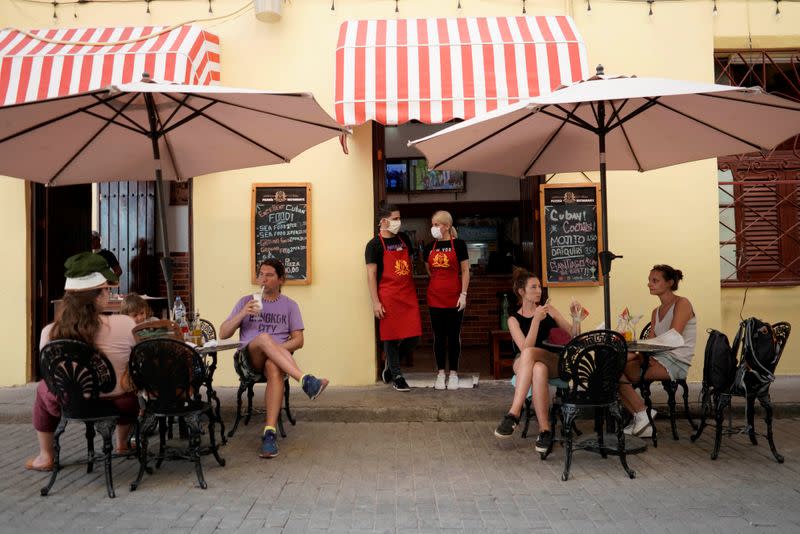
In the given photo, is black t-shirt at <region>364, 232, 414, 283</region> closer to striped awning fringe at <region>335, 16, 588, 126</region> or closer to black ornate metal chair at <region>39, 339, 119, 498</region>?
striped awning fringe at <region>335, 16, 588, 126</region>

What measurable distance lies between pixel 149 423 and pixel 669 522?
315 cm

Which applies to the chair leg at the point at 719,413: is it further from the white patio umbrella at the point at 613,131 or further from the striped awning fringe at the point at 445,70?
the striped awning fringe at the point at 445,70

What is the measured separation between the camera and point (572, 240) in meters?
7.27

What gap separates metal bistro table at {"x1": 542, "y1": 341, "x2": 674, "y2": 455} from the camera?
4.71 metres

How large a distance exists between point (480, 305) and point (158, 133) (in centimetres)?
622

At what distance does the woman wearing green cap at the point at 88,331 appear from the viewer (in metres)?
4.31

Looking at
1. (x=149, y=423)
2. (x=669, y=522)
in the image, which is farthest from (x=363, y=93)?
(x=669, y=522)

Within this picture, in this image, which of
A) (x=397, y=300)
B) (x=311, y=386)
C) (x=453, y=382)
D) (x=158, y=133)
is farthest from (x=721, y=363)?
(x=158, y=133)

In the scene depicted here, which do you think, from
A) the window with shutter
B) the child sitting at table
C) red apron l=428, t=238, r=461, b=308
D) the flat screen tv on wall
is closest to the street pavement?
the child sitting at table

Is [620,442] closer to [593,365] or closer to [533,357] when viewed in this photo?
[593,365]

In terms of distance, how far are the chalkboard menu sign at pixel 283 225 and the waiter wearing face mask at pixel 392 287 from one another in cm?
78

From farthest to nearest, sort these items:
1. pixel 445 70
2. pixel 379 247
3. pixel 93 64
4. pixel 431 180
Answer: pixel 431 180 → pixel 379 247 → pixel 93 64 → pixel 445 70

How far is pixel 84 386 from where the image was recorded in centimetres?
425

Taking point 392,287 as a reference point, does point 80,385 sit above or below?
below
